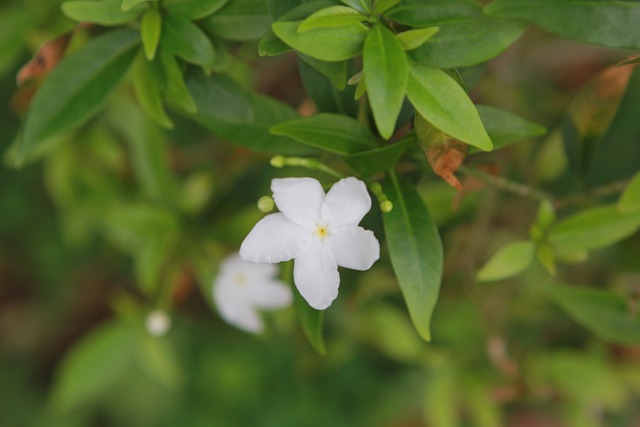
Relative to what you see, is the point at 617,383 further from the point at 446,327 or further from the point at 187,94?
the point at 187,94

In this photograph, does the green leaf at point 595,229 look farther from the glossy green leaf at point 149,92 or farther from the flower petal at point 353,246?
the glossy green leaf at point 149,92


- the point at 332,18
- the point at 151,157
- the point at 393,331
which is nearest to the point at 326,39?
the point at 332,18

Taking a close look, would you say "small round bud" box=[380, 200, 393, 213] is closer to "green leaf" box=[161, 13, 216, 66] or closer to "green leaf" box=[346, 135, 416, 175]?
"green leaf" box=[346, 135, 416, 175]

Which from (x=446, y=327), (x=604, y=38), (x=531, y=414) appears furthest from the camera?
(x=531, y=414)

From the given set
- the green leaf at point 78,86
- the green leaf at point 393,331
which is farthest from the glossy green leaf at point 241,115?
the green leaf at point 393,331

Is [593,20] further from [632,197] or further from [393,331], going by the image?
[393,331]

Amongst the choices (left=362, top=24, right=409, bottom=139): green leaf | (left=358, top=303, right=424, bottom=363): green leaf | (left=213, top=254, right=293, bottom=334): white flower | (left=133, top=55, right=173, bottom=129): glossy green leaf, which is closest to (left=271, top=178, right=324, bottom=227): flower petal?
(left=362, top=24, right=409, bottom=139): green leaf

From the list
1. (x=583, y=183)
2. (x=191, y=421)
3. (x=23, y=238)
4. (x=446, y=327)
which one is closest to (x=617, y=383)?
(x=446, y=327)
